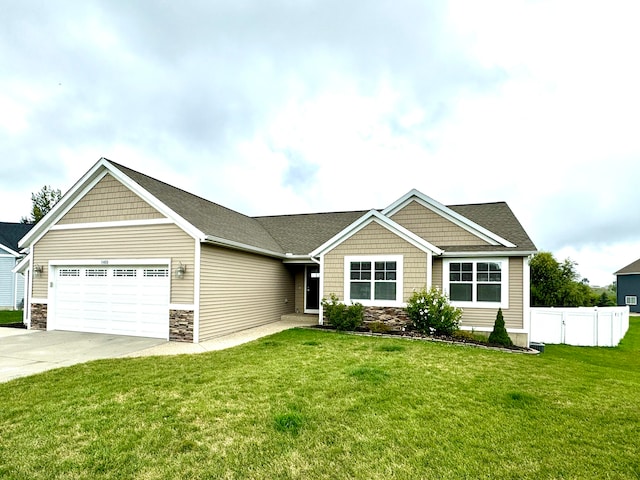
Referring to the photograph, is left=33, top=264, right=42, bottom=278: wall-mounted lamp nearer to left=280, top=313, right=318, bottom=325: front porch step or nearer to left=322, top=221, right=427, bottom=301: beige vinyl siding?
left=280, top=313, right=318, bottom=325: front porch step

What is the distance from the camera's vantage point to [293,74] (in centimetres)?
1425

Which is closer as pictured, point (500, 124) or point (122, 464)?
point (122, 464)

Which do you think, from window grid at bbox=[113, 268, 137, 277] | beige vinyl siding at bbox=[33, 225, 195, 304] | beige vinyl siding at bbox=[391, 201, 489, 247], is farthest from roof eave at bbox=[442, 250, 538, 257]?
window grid at bbox=[113, 268, 137, 277]

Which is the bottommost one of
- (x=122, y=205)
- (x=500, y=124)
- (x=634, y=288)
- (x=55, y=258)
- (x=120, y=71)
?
(x=634, y=288)

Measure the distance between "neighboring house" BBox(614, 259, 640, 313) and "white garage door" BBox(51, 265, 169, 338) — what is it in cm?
4046

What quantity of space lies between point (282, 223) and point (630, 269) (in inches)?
1404

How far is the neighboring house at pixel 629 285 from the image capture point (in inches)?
1329

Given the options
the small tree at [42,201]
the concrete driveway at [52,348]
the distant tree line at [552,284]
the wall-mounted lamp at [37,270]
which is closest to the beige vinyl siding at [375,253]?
the concrete driveway at [52,348]

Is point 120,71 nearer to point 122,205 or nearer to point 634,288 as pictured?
point 122,205

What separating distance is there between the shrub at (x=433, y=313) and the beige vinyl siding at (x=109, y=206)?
28.1ft

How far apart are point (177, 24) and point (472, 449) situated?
44.6ft

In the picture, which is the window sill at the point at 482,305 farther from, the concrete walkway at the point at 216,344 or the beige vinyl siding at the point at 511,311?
the concrete walkway at the point at 216,344

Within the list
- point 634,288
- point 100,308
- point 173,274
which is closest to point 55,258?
point 100,308

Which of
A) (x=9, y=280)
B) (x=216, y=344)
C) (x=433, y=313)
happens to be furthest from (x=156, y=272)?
(x=9, y=280)
